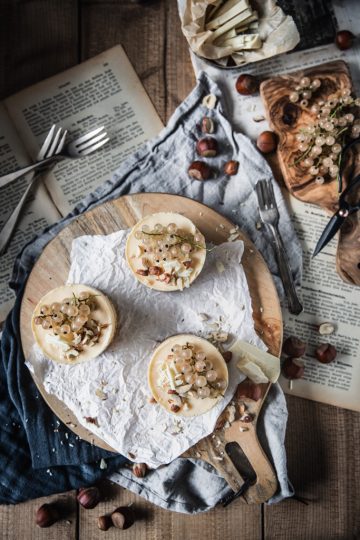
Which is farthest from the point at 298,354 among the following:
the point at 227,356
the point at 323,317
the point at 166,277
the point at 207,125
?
the point at 207,125

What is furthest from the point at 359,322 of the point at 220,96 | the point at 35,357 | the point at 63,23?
the point at 63,23

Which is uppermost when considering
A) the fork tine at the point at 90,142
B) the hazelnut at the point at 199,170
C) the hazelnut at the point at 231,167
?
the fork tine at the point at 90,142

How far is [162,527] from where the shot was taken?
1669 millimetres

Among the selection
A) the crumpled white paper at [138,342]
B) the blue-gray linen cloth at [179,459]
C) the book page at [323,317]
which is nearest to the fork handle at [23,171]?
the blue-gray linen cloth at [179,459]

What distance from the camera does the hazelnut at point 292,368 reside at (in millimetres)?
1617

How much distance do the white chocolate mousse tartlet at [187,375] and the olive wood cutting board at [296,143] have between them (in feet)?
1.56

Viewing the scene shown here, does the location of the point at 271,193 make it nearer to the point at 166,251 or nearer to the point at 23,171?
the point at 166,251

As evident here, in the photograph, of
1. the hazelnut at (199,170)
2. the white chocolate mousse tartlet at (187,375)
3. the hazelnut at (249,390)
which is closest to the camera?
the white chocolate mousse tartlet at (187,375)

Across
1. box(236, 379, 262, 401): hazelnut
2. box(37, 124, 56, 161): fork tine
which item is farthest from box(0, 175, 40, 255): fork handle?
box(236, 379, 262, 401): hazelnut

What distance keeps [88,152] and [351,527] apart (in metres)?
1.32

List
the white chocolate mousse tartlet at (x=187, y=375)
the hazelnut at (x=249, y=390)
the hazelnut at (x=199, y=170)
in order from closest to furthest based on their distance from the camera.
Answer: the white chocolate mousse tartlet at (x=187, y=375)
the hazelnut at (x=249, y=390)
the hazelnut at (x=199, y=170)

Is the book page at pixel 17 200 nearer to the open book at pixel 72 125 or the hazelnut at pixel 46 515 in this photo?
the open book at pixel 72 125

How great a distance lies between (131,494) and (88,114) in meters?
1.10

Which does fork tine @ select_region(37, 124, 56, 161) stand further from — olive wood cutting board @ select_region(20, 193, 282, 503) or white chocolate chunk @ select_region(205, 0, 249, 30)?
white chocolate chunk @ select_region(205, 0, 249, 30)
